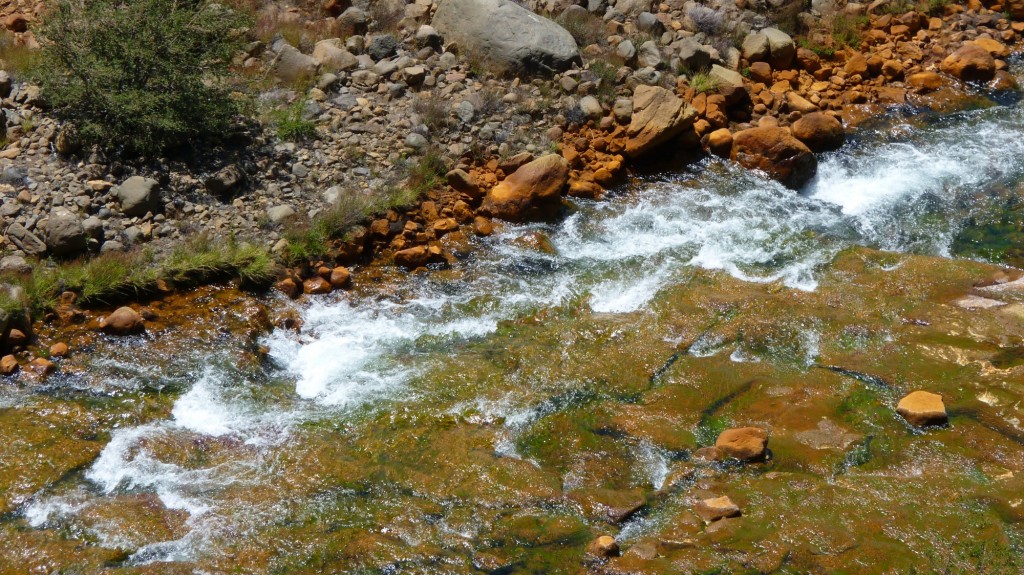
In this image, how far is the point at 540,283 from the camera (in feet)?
28.3

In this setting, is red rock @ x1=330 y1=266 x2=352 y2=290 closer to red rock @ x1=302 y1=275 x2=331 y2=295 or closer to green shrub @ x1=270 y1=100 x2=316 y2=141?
red rock @ x1=302 y1=275 x2=331 y2=295

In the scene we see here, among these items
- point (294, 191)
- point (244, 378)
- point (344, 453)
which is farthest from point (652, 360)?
point (294, 191)

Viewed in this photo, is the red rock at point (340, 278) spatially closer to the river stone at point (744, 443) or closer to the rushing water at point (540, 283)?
the rushing water at point (540, 283)

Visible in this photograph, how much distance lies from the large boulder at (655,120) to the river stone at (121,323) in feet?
18.8

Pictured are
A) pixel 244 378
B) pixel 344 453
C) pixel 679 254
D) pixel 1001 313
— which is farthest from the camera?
pixel 679 254

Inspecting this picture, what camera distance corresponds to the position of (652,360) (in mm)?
7500

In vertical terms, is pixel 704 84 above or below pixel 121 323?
above

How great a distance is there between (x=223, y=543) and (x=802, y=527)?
148 inches

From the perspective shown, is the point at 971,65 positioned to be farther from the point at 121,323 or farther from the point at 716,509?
the point at 121,323

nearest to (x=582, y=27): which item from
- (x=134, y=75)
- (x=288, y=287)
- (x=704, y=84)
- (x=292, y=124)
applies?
(x=704, y=84)

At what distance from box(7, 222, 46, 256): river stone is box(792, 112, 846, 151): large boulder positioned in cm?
849

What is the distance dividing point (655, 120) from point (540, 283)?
293 centimetres

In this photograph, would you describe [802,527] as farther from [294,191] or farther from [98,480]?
[294,191]

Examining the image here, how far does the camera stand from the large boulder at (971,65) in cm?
1222
